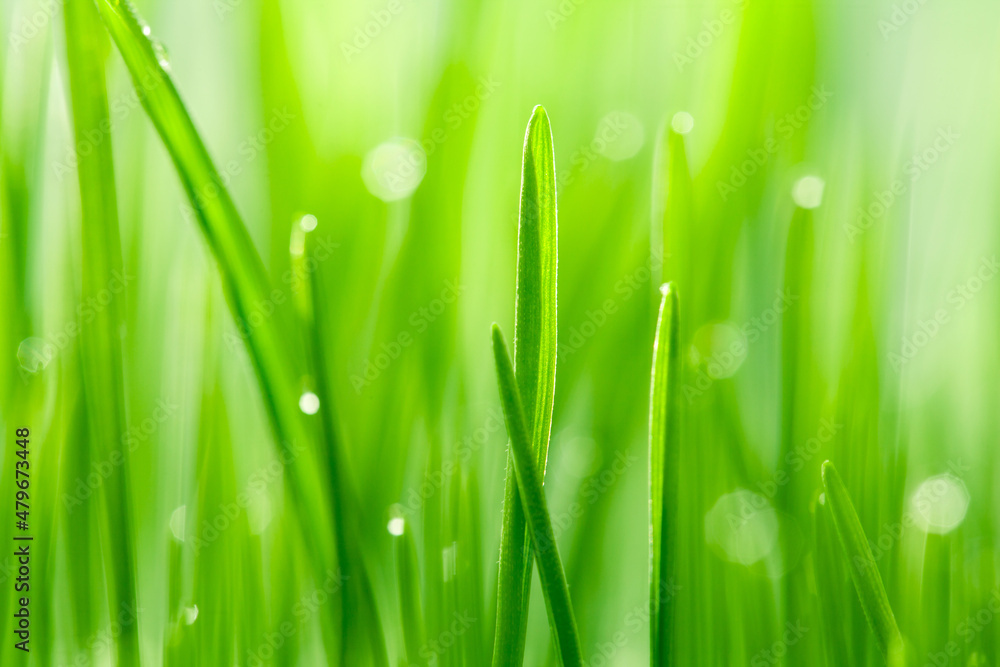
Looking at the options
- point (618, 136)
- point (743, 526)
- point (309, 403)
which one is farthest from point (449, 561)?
point (618, 136)

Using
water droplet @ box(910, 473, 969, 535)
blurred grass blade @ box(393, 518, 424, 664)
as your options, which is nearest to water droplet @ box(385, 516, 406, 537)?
blurred grass blade @ box(393, 518, 424, 664)

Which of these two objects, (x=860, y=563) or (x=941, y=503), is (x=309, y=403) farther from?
(x=941, y=503)

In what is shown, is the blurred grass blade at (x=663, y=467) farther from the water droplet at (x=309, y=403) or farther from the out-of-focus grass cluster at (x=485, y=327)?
→ the water droplet at (x=309, y=403)

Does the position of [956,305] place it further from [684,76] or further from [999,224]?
[684,76]

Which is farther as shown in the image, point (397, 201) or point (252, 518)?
point (397, 201)

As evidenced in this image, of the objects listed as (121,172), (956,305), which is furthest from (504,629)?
(956,305)

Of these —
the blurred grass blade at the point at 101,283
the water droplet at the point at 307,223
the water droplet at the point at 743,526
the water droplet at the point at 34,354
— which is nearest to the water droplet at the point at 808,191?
the water droplet at the point at 743,526
